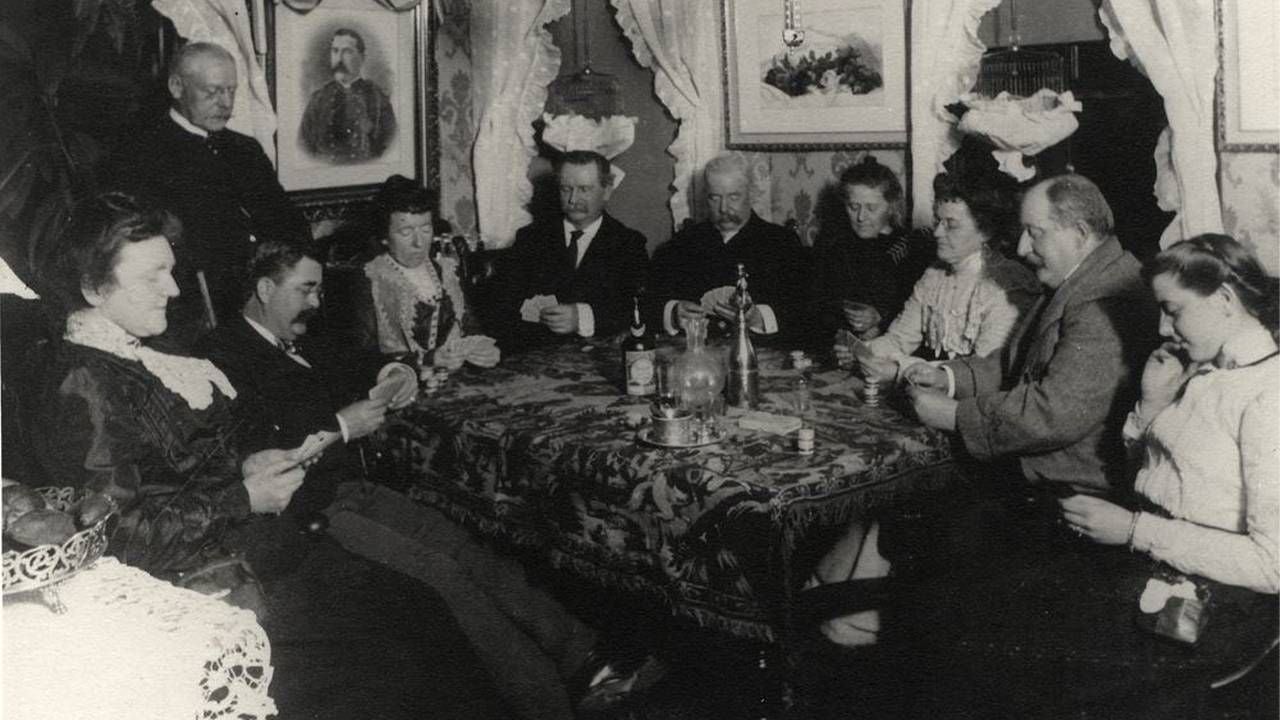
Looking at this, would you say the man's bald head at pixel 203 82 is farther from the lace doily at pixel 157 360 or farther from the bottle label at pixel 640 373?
the bottle label at pixel 640 373

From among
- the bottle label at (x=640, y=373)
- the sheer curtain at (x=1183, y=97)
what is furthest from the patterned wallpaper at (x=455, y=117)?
the sheer curtain at (x=1183, y=97)

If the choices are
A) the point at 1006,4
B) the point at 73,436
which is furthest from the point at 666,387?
the point at 1006,4

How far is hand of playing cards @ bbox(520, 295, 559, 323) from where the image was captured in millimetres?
4988

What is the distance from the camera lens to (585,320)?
4875 mm

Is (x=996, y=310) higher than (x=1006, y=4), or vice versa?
(x=1006, y=4)

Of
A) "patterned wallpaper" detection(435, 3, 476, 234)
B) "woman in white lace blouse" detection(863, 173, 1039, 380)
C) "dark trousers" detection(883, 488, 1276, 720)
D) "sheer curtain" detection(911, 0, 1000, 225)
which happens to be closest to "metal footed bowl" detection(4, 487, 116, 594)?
"dark trousers" detection(883, 488, 1276, 720)

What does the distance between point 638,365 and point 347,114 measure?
2490mm

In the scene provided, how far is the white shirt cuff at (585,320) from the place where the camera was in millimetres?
4859

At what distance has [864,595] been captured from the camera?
2787 millimetres

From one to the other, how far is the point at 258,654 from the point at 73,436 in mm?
731

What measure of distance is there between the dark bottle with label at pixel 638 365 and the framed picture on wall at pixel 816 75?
170 cm

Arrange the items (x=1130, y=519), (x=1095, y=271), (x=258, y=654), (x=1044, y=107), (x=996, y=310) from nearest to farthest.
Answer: (x=258, y=654) < (x=1130, y=519) < (x=1095, y=271) < (x=996, y=310) < (x=1044, y=107)

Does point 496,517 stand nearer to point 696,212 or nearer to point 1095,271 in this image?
point 1095,271

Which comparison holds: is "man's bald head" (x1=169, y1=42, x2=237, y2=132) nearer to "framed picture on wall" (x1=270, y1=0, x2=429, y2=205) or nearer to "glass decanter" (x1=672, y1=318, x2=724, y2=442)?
"framed picture on wall" (x1=270, y1=0, x2=429, y2=205)
